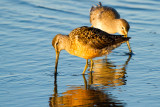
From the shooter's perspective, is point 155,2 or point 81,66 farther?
point 155,2

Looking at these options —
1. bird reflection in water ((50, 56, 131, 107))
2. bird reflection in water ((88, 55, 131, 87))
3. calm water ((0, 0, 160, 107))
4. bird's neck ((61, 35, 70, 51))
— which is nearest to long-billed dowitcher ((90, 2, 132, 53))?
calm water ((0, 0, 160, 107))

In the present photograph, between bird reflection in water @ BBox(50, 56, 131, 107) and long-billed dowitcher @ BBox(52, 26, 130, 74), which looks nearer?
bird reflection in water @ BBox(50, 56, 131, 107)

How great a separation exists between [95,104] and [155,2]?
635 cm

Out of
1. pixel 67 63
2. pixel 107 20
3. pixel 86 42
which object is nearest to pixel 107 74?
pixel 86 42

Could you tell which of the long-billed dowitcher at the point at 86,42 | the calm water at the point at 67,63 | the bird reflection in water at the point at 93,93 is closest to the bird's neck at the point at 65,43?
the long-billed dowitcher at the point at 86,42

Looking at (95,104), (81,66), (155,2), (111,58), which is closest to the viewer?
(95,104)

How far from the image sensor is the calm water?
196 inches

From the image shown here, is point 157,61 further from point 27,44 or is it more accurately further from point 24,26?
point 24,26

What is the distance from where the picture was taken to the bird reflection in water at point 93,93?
15.8 feet

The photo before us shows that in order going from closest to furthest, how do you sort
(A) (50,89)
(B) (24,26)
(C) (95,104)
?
(C) (95,104) < (A) (50,89) < (B) (24,26)

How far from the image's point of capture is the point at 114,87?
539cm

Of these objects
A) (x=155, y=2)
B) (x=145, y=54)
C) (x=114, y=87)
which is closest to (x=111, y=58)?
(x=145, y=54)

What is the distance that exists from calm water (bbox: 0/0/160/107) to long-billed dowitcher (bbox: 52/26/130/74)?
367 mm

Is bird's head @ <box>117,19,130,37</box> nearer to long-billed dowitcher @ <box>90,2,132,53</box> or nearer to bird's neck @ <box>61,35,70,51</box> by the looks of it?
long-billed dowitcher @ <box>90,2,132,53</box>
